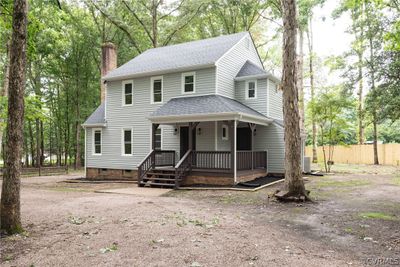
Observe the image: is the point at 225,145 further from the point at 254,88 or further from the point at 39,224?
the point at 39,224

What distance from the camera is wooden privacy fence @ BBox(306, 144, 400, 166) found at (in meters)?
25.0

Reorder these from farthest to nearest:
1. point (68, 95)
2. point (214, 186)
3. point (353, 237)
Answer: point (68, 95), point (214, 186), point (353, 237)

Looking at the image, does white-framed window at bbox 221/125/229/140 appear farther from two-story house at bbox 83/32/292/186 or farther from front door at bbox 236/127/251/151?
front door at bbox 236/127/251/151

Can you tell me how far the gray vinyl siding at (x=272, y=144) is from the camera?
16.1 metres

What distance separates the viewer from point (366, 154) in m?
26.8

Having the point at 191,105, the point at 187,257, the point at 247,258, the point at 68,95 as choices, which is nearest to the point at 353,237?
the point at 247,258

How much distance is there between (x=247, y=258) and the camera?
178 inches

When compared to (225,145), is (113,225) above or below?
below

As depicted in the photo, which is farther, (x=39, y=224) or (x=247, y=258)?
(x=39, y=224)

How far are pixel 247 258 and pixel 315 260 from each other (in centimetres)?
97

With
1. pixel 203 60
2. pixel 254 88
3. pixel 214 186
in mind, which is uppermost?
pixel 203 60

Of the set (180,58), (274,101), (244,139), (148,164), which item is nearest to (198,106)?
(148,164)

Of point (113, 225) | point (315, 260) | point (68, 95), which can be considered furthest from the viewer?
point (68, 95)

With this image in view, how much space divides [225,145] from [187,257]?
11153mm
